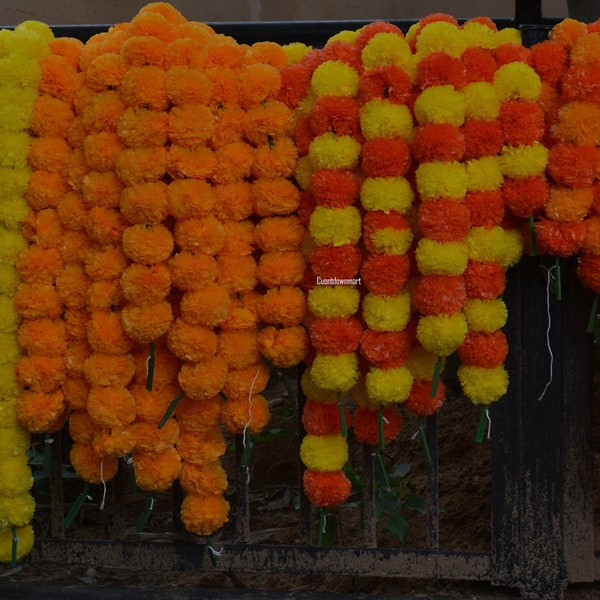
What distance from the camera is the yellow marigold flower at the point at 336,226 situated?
225 centimetres

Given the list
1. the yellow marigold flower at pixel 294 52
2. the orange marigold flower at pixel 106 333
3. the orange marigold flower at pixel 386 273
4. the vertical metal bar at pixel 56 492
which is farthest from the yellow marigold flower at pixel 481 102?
the vertical metal bar at pixel 56 492

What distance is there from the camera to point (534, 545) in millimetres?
2535

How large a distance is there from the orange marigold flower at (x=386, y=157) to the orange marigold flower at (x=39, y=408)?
99cm

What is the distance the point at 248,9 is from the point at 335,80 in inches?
127

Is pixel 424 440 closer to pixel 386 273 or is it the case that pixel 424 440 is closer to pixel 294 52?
pixel 386 273

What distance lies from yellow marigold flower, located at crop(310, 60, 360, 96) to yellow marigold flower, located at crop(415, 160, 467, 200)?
0.26 metres

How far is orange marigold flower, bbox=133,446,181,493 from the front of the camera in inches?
95.0

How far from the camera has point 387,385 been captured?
2.27 metres

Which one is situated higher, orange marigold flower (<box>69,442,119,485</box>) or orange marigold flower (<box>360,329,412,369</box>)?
orange marigold flower (<box>360,329,412,369</box>)

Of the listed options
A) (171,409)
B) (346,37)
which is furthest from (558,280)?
(171,409)

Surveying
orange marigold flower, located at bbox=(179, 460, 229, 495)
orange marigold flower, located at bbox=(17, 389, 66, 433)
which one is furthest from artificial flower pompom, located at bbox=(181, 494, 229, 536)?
orange marigold flower, located at bbox=(17, 389, 66, 433)

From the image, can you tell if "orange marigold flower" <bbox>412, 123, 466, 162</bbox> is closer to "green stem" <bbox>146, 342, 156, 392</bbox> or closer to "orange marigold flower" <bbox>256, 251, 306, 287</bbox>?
"orange marigold flower" <bbox>256, 251, 306, 287</bbox>

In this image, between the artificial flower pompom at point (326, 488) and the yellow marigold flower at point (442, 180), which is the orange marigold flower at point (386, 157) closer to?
the yellow marigold flower at point (442, 180)

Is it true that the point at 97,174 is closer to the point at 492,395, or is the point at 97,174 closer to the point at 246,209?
the point at 246,209
